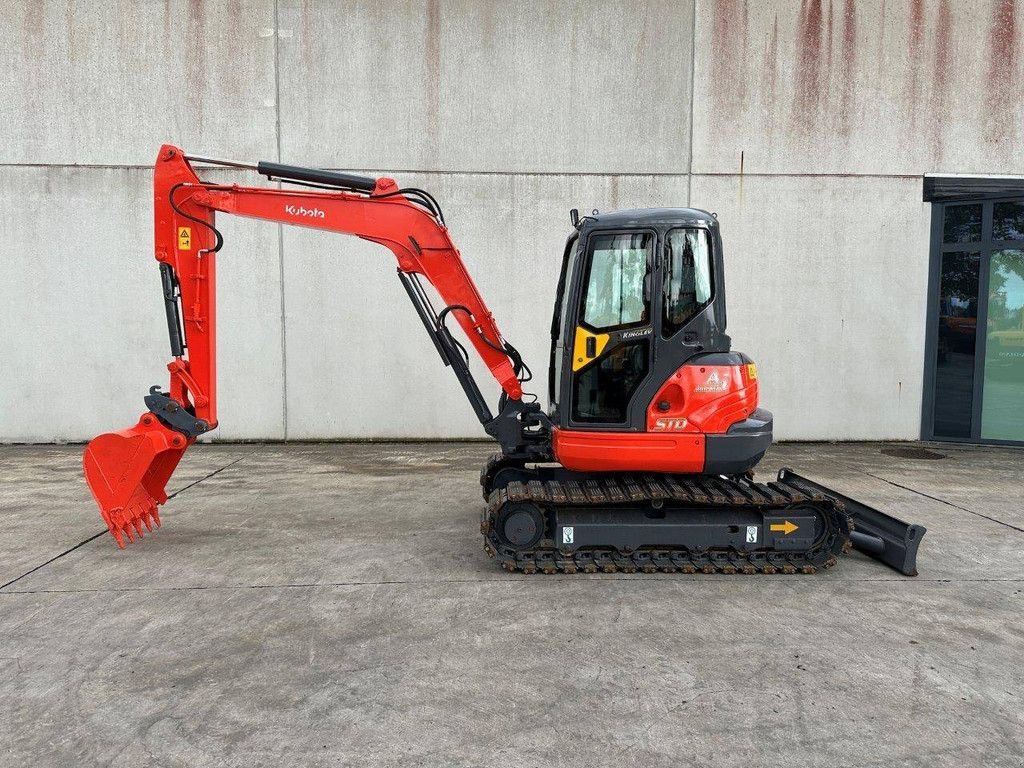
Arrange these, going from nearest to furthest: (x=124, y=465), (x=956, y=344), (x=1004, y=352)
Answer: (x=124, y=465) → (x=1004, y=352) → (x=956, y=344)

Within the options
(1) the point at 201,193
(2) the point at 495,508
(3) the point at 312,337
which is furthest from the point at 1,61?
(2) the point at 495,508

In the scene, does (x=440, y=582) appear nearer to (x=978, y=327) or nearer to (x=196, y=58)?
(x=196, y=58)

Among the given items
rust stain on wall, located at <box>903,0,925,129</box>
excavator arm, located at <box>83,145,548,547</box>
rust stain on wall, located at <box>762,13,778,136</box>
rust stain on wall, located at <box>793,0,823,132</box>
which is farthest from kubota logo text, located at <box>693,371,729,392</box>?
rust stain on wall, located at <box>903,0,925,129</box>

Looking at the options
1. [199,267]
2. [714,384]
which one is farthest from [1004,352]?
[199,267]

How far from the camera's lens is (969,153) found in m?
9.57

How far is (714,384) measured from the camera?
452cm

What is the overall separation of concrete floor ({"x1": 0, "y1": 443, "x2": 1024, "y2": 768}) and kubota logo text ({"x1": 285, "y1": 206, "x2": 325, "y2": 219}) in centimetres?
256

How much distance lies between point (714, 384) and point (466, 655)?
2433 mm

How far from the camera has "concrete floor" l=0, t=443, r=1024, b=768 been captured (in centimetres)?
264

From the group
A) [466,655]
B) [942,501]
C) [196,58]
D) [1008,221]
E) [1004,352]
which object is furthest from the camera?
[1004,352]

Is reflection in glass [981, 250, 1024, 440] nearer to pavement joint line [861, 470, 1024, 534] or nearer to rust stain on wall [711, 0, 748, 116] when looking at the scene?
pavement joint line [861, 470, 1024, 534]

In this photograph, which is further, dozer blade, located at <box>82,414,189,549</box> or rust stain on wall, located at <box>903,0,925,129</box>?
rust stain on wall, located at <box>903,0,925,129</box>

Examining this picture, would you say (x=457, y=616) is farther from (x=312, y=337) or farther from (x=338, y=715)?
(x=312, y=337)

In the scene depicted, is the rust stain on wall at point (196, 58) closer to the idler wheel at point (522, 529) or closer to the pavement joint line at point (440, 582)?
the pavement joint line at point (440, 582)
